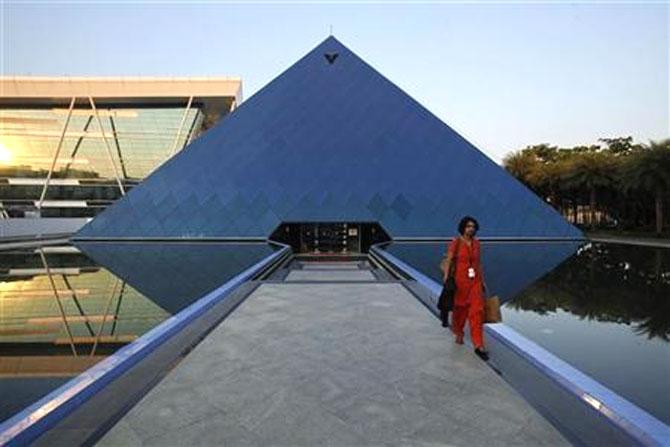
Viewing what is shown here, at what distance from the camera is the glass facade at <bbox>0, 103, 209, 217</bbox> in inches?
1805

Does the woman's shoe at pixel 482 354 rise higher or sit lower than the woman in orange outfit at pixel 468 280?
lower

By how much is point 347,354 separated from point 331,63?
25.8 meters

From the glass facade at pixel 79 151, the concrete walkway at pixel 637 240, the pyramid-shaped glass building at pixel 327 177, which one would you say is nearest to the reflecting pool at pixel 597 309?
the concrete walkway at pixel 637 240

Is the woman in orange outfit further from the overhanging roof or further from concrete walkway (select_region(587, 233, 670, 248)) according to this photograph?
the overhanging roof

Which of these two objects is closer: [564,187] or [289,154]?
[289,154]

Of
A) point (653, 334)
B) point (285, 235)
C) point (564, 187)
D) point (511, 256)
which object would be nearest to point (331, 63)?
point (285, 235)

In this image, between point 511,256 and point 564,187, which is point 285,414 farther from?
point 564,187

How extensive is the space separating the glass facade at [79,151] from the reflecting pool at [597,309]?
35.3 metres

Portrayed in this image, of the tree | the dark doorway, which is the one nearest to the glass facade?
the dark doorway

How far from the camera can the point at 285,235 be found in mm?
27859

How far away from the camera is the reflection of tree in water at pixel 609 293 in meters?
8.72

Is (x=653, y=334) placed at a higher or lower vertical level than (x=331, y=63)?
lower

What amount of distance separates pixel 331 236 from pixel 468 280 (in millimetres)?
22596

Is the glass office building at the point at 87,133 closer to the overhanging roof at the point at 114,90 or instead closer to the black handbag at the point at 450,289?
the overhanging roof at the point at 114,90
